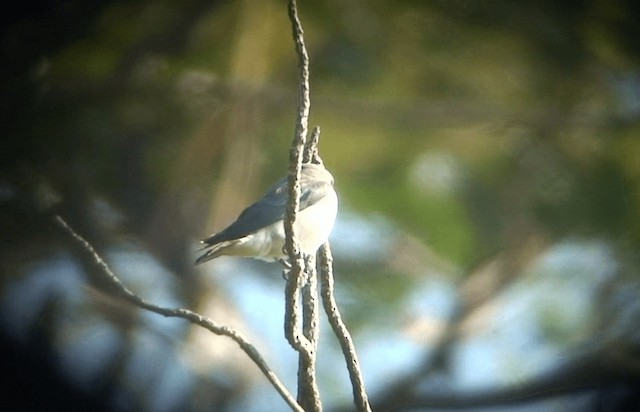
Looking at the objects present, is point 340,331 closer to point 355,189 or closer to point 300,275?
point 300,275

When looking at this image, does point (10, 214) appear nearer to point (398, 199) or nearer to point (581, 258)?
point (398, 199)

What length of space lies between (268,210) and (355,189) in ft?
1.18

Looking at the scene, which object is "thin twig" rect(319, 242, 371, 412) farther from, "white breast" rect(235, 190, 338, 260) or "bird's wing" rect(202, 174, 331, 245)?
"bird's wing" rect(202, 174, 331, 245)

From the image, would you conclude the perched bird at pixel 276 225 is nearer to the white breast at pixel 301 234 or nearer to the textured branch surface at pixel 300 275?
the white breast at pixel 301 234

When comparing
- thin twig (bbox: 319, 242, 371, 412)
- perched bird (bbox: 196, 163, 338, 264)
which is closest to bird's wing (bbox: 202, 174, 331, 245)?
perched bird (bbox: 196, 163, 338, 264)

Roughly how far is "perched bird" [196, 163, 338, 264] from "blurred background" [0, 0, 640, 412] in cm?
25

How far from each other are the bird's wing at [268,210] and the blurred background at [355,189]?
24 centimetres

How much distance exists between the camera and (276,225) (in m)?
1.65

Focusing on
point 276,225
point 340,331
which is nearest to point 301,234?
point 276,225

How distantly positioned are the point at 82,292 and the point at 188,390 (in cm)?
32

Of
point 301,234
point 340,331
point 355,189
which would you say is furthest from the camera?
point 355,189

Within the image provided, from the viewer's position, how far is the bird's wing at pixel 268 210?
161 centimetres

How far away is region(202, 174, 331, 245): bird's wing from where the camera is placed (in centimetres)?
161

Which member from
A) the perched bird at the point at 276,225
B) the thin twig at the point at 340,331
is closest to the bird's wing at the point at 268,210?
the perched bird at the point at 276,225
